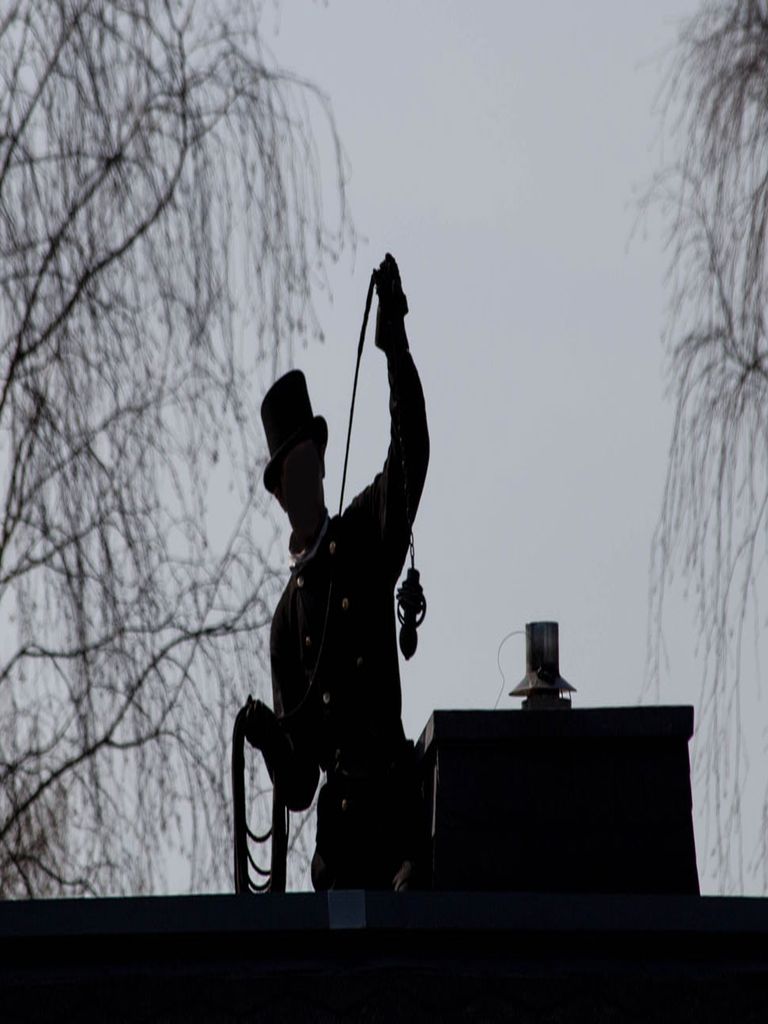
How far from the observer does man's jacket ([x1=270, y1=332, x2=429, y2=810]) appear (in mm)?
7863

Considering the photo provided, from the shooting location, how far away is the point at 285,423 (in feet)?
27.5

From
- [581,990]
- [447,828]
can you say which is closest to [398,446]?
[447,828]

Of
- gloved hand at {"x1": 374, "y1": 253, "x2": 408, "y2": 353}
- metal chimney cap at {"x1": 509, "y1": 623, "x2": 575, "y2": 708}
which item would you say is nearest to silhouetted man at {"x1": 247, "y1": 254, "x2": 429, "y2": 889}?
gloved hand at {"x1": 374, "y1": 253, "x2": 408, "y2": 353}

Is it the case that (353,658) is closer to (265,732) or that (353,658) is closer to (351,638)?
(351,638)

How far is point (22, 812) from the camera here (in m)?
9.94

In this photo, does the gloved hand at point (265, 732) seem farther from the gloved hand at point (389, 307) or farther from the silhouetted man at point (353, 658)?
the gloved hand at point (389, 307)

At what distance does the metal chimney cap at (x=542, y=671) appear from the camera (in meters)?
7.73

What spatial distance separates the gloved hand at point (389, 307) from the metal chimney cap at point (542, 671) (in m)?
0.88

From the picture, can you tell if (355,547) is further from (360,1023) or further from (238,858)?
(360,1023)

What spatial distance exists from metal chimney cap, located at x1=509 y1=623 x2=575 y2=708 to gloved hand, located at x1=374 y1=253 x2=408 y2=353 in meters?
0.88

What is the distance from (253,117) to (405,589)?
3.60m

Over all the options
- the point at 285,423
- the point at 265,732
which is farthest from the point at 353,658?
the point at 285,423

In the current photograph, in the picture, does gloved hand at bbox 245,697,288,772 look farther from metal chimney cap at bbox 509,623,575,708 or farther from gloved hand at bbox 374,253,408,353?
gloved hand at bbox 374,253,408,353

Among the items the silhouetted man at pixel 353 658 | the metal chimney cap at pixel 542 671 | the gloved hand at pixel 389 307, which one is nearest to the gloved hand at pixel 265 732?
the silhouetted man at pixel 353 658
